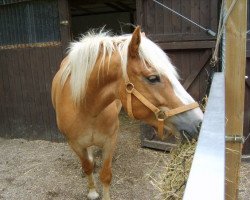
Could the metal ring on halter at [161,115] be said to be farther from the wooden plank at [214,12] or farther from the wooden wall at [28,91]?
the wooden wall at [28,91]

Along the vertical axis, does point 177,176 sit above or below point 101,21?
below

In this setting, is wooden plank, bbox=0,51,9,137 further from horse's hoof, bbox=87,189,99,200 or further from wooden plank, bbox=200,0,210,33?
wooden plank, bbox=200,0,210,33

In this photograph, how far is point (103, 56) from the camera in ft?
6.64

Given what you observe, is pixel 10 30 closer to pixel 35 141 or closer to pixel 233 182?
pixel 35 141

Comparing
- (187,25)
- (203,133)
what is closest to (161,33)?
(187,25)

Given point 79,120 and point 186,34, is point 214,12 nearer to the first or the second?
point 186,34

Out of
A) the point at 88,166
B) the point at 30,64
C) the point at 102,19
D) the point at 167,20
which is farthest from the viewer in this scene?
the point at 102,19

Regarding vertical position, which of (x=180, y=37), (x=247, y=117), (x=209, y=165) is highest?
(x=180, y=37)

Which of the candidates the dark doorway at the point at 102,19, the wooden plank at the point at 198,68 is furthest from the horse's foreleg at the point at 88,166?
the dark doorway at the point at 102,19

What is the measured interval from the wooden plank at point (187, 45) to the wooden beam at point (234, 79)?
229 centimetres

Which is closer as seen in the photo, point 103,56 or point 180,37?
point 103,56

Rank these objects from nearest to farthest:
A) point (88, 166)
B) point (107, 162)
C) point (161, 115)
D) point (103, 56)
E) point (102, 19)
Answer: point (161, 115) < point (103, 56) < point (107, 162) < point (88, 166) < point (102, 19)

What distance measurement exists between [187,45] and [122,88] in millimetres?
2003

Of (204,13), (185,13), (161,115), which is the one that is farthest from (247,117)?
(161,115)
